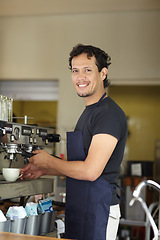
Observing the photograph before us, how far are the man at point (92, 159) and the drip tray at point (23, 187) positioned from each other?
0.11m

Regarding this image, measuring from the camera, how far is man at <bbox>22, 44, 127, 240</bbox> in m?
1.60

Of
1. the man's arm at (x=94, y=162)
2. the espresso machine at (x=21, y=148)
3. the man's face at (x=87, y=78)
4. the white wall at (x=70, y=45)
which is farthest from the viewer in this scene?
the white wall at (x=70, y=45)

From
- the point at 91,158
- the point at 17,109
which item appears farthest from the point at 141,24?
the point at 91,158

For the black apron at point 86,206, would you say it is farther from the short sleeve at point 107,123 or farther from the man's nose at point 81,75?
the man's nose at point 81,75

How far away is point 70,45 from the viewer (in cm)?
457

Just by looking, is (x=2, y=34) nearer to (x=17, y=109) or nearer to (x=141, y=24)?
(x=17, y=109)

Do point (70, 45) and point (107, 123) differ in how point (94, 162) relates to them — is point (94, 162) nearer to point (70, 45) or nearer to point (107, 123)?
point (107, 123)

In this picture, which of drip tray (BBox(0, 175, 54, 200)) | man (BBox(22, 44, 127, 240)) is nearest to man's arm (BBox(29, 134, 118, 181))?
man (BBox(22, 44, 127, 240))

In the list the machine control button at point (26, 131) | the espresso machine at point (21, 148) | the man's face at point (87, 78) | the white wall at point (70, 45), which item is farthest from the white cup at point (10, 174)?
the white wall at point (70, 45)

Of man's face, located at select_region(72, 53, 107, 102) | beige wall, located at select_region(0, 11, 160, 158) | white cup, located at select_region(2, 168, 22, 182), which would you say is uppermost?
beige wall, located at select_region(0, 11, 160, 158)

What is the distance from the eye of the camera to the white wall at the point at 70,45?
440 centimetres

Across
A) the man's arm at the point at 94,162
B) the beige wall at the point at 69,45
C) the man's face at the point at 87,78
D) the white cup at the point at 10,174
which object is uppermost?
the beige wall at the point at 69,45

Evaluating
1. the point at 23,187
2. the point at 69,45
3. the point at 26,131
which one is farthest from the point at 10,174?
the point at 69,45

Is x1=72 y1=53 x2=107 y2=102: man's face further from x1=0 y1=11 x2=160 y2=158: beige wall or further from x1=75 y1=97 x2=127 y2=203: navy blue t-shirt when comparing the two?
x1=0 y1=11 x2=160 y2=158: beige wall
